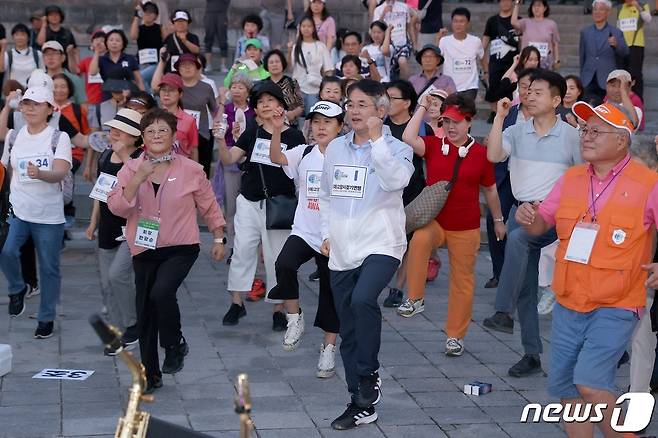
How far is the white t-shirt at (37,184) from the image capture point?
8.75 meters

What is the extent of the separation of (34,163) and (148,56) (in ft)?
24.3

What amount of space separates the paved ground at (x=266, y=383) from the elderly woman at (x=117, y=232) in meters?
0.35

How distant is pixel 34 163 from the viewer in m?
8.71

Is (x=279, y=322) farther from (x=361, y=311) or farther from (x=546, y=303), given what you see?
(x=361, y=311)

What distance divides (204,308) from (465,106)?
3.01 m

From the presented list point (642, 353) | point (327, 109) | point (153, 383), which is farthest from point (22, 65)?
point (642, 353)

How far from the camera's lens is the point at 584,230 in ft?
18.8

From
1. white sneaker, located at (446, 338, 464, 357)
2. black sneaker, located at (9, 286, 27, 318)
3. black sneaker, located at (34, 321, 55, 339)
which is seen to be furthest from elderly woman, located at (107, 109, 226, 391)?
black sneaker, located at (9, 286, 27, 318)

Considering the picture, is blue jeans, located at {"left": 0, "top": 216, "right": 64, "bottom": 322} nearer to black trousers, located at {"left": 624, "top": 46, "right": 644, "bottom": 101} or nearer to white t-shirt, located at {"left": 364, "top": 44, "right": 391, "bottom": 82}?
white t-shirt, located at {"left": 364, "top": 44, "right": 391, "bottom": 82}

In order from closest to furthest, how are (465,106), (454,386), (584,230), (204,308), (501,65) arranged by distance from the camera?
(584,230)
(454,386)
(465,106)
(204,308)
(501,65)

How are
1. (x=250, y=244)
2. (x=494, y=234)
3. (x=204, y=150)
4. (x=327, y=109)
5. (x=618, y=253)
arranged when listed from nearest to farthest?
(x=618, y=253), (x=327, y=109), (x=250, y=244), (x=494, y=234), (x=204, y=150)

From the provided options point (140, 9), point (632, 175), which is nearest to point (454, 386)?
point (632, 175)

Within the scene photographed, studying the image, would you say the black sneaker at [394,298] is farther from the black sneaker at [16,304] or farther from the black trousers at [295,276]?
the black sneaker at [16,304]

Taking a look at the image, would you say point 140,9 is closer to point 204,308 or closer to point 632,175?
point 204,308
